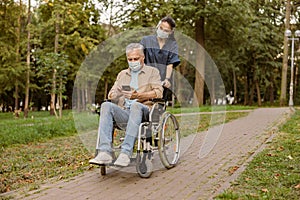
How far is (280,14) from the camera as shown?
82.3 feet

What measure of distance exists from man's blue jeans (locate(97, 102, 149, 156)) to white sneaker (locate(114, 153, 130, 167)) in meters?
0.04

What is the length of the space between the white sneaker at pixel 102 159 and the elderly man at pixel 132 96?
0.14 m

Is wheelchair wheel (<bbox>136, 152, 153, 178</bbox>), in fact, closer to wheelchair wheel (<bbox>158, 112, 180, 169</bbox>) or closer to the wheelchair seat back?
wheelchair wheel (<bbox>158, 112, 180, 169</bbox>)

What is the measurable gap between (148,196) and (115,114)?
1.03 meters

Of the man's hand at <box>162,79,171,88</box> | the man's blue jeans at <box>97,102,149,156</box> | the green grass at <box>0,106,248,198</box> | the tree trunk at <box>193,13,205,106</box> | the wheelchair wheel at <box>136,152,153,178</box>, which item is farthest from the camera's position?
the tree trunk at <box>193,13,205,106</box>

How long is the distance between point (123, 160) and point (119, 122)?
45 centimetres

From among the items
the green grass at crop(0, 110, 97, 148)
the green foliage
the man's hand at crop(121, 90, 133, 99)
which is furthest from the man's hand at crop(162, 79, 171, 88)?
the green foliage

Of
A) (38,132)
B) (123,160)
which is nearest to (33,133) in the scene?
(38,132)

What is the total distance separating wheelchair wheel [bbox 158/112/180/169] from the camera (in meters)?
4.31

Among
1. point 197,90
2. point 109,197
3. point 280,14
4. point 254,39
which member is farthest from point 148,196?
point 280,14

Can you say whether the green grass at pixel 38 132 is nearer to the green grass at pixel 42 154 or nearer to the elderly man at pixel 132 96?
the green grass at pixel 42 154

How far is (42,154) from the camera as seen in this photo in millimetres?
5770

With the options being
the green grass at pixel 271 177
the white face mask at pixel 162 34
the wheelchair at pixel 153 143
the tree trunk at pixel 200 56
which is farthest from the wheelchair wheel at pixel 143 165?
the tree trunk at pixel 200 56

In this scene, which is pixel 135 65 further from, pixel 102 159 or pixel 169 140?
pixel 102 159
